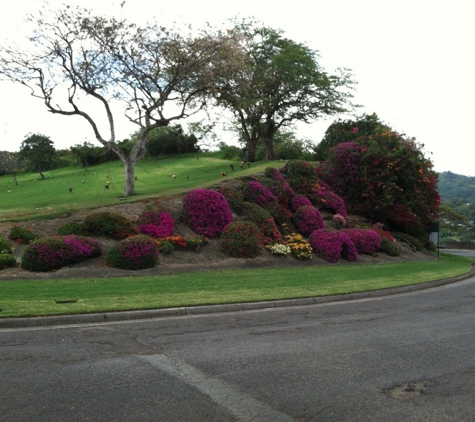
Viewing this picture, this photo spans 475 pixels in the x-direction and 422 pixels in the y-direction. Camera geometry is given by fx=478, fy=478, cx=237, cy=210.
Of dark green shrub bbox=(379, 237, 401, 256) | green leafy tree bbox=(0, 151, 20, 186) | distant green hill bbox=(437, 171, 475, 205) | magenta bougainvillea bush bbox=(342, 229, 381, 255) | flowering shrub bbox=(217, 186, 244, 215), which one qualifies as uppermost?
Result: green leafy tree bbox=(0, 151, 20, 186)

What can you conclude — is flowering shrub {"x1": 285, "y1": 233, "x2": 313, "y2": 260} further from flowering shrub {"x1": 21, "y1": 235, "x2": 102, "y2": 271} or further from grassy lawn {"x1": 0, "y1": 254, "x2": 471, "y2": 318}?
flowering shrub {"x1": 21, "y1": 235, "x2": 102, "y2": 271}

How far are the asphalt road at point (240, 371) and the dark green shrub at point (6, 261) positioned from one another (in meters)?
8.38

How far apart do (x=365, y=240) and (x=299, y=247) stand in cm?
520

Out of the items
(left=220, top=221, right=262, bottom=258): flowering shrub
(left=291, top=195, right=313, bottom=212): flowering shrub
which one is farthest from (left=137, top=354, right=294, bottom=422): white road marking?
(left=291, top=195, right=313, bottom=212): flowering shrub

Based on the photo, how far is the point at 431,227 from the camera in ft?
115

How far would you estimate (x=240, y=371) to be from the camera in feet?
21.2

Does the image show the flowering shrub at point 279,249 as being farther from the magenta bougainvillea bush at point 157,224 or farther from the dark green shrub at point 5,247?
the dark green shrub at point 5,247

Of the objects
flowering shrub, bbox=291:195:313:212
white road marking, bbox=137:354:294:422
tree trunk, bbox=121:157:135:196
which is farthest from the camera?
tree trunk, bbox=121:157:135:196

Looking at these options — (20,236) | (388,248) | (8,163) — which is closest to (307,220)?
(388,248)

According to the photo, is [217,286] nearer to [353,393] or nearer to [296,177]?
[353,393]

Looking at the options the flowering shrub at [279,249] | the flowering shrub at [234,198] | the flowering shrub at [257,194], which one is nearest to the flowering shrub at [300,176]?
the flowering shrub at [257,194]

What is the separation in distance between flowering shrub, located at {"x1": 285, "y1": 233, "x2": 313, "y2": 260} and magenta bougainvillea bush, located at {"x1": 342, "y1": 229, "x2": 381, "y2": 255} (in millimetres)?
3472

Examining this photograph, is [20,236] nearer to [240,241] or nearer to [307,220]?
[240,241]

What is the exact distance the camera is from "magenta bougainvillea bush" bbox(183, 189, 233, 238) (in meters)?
23.2
